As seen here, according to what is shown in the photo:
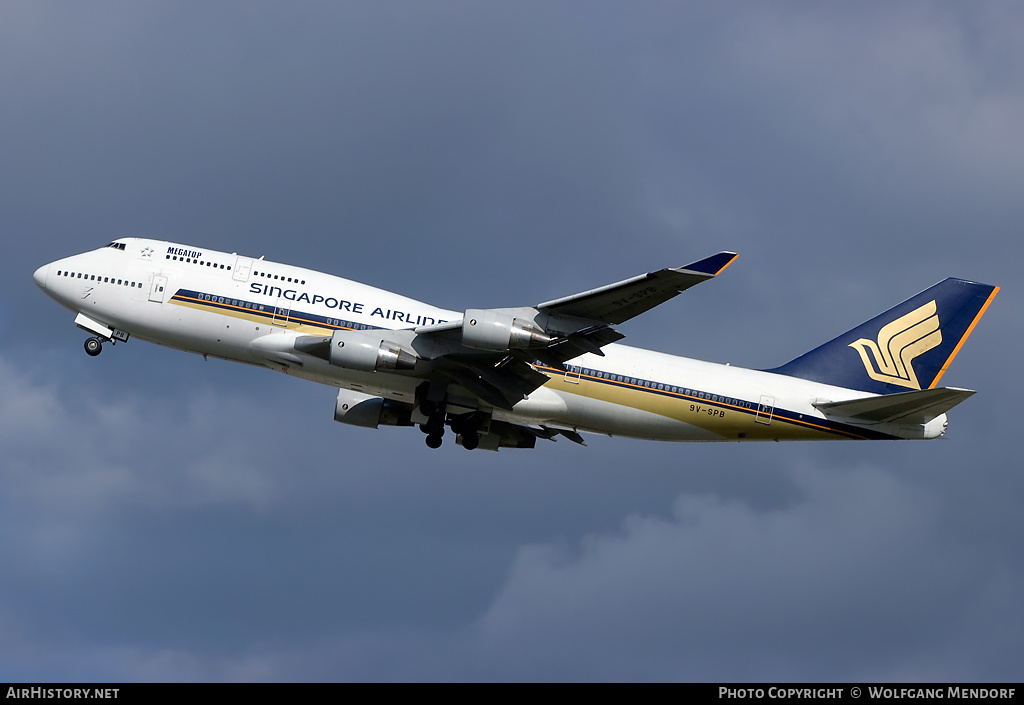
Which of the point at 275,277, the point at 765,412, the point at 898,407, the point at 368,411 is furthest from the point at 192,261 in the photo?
the point at 898,407

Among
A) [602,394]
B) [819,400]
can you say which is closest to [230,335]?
[602,394]

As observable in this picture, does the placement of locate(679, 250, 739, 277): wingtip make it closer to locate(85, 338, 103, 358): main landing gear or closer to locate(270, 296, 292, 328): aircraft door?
locate(270, 296, 292, 328): aircraft door

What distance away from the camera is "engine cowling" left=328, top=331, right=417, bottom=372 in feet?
129

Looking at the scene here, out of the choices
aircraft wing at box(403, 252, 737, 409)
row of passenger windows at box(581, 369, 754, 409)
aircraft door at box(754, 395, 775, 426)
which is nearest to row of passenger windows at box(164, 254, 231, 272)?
aircraft wing at box(403, 252, 737, 409)

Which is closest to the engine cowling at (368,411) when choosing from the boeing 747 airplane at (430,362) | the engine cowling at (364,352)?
the boeing 747 airplane at (430,362)

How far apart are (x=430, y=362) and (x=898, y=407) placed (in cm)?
1774

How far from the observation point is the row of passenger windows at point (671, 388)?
42.9 m

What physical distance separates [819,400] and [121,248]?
27807mm

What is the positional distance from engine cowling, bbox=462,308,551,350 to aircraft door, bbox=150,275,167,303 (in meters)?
12.0

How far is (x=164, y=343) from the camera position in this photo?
139 ft

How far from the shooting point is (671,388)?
43188mm
